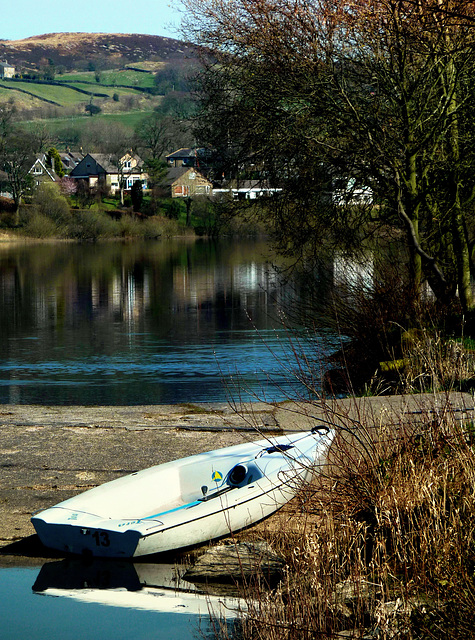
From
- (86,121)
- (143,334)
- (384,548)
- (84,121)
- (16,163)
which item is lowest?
(143,334)

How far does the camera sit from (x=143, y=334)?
26359 mm

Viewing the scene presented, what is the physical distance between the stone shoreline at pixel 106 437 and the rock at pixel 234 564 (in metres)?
1.25

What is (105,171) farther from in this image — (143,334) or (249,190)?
(249,190)

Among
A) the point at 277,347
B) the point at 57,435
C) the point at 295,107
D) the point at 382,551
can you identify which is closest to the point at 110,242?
the point at 277,347

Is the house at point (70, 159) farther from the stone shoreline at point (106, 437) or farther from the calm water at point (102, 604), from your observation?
the calm water at point (102, 604)

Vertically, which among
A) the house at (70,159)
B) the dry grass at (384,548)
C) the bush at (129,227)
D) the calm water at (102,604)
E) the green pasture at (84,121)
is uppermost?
the green pasture at (84,121)

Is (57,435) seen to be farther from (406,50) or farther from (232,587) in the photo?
(406,50)

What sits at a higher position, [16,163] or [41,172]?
[41,172]

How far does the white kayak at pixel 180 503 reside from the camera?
7293 millimetres

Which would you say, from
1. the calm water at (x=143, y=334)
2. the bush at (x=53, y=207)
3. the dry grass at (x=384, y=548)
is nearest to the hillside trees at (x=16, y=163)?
the bush at (x=53, y=207)

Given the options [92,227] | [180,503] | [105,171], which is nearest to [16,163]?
[92,227]

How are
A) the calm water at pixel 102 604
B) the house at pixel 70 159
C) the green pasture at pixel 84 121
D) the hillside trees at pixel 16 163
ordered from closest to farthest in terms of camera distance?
the calm water at pixel 102 604 → the hillside trees at pixel 16 163 → the house at pixel 70 159 → the green pasture at pixel 84 121

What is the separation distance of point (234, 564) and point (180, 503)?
140 cm

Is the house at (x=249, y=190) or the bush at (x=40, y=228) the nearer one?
the house at (x=249, y=190)
